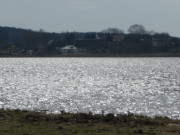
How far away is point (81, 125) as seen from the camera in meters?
17.1

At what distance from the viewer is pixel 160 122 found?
18.5 m

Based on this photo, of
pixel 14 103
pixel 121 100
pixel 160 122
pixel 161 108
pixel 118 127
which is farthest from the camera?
pixel 121 100

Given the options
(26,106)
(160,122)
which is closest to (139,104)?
(26,106)

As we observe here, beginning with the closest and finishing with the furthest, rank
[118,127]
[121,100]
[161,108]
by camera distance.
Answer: [118,127] < [161,108] < [121,100]

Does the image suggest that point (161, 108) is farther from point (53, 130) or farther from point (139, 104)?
point (53, 130)

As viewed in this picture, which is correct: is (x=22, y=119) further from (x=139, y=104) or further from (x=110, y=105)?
(x=139, y=104)

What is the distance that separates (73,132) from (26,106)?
1740 centimetres

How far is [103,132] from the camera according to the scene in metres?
15.4

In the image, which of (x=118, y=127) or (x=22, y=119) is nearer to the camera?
(x=118, y=127)

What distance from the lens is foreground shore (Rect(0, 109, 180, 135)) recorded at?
15543 millimetres

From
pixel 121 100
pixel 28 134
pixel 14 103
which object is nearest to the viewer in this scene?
pixel 28 134

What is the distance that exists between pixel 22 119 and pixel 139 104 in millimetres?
17149

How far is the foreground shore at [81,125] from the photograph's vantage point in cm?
1554

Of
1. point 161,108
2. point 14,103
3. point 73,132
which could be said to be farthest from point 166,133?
point 14,103
